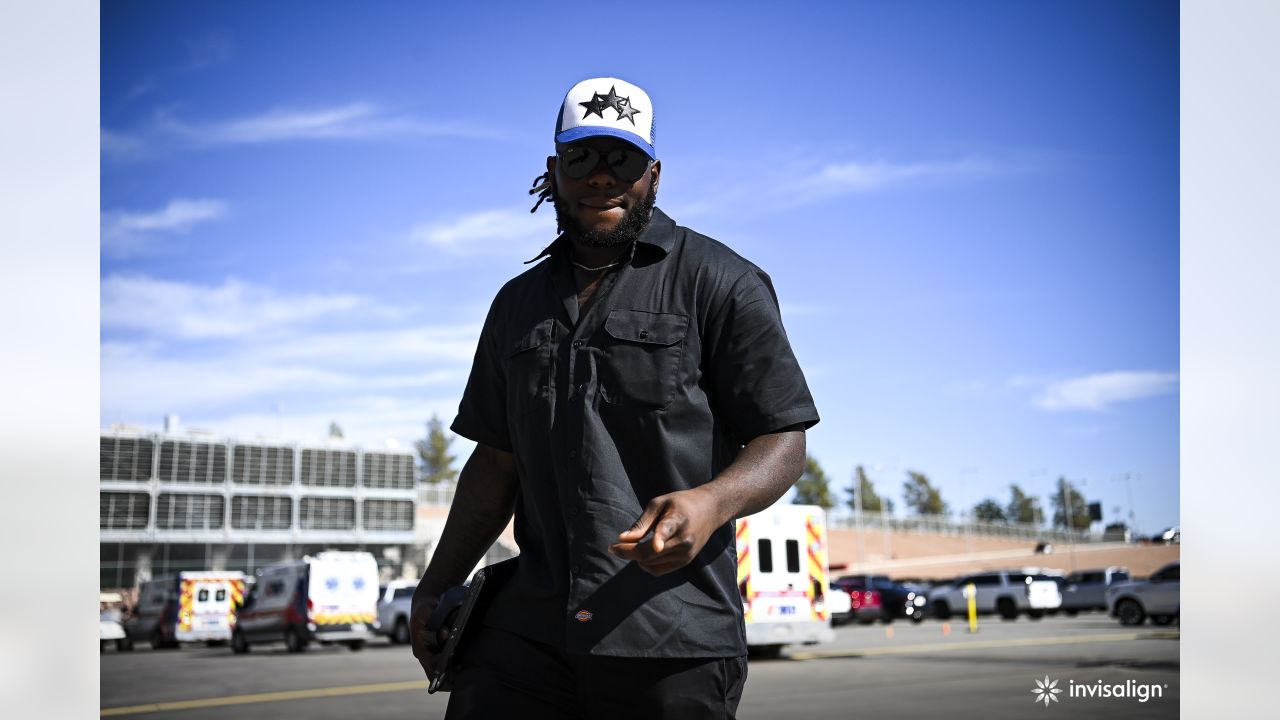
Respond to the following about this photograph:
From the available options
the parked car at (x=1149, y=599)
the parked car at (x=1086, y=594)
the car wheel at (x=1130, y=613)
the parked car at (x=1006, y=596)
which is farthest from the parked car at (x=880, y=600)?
the car wheel at (x=1130, y=613)

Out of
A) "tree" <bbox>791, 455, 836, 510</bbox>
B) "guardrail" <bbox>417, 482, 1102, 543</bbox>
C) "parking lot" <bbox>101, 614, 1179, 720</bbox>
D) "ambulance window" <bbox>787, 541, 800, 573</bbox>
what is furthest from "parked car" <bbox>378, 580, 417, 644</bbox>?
"tree" <bbox>791, 455, 836, 510</bbox>

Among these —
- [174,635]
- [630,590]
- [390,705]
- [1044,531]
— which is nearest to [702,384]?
[630,590]

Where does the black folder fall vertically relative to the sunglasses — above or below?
below

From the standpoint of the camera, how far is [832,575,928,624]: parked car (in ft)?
125

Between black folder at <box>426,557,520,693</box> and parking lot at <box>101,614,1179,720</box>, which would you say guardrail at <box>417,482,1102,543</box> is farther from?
black folder at <box>426,557,520,693</box>

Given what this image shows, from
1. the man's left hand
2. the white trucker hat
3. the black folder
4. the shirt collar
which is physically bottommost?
the black folder

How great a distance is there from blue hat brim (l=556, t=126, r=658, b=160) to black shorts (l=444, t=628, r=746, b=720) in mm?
930

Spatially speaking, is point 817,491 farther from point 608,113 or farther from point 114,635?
point 608,113

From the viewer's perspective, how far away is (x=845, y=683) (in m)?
14.8

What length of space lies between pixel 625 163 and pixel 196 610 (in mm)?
33159

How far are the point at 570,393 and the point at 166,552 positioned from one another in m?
76.9

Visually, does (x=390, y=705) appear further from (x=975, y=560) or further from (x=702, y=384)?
(x=975, y=560)

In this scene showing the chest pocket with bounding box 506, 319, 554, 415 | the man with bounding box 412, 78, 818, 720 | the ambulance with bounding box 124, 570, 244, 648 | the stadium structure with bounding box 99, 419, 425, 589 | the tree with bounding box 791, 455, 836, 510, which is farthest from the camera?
the tree with bounding box 791, 455, 836, 510
